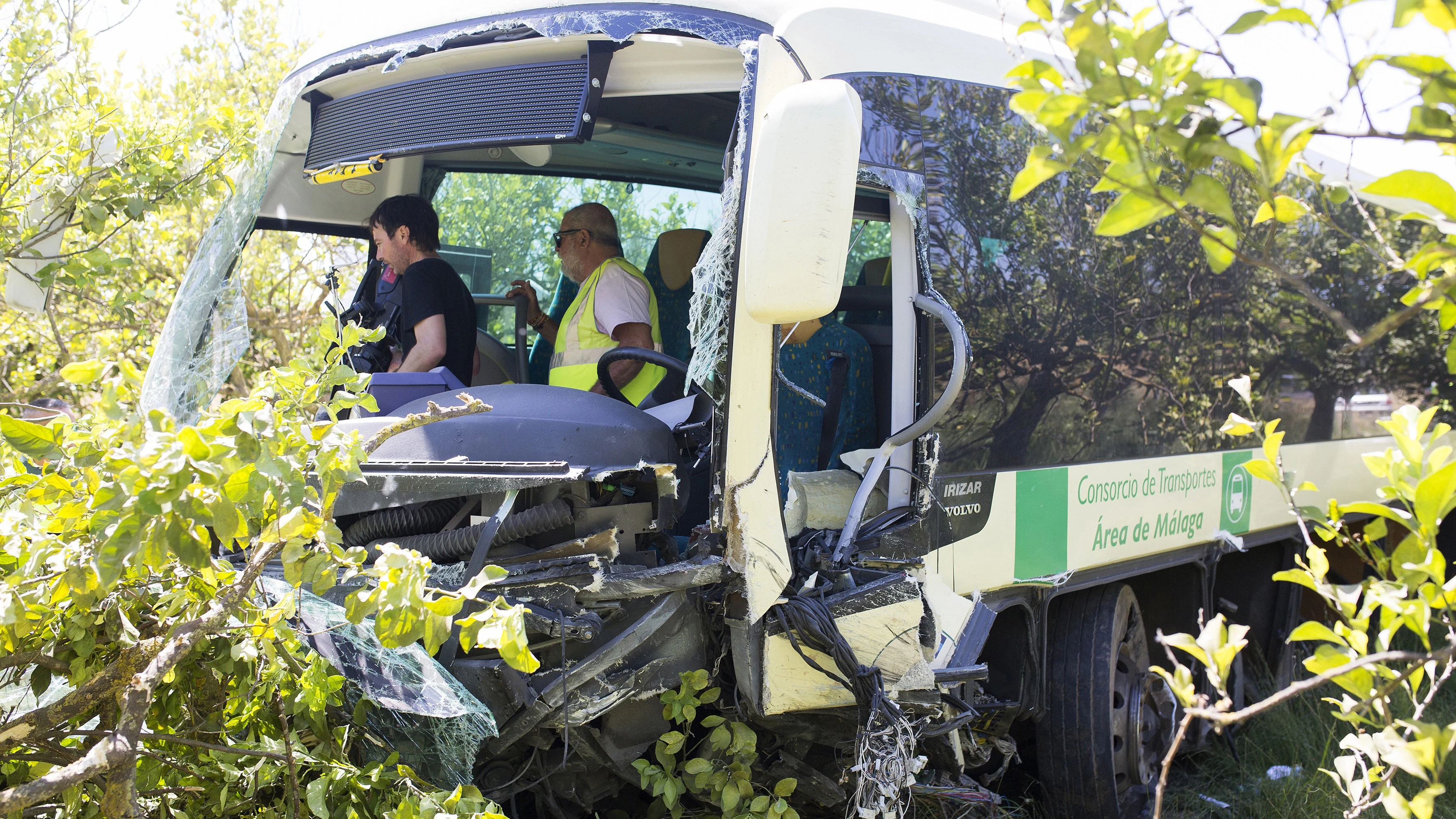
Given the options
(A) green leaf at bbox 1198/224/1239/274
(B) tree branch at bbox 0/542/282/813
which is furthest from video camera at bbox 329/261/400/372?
(A) green leaf at bbox 1198/224/1239/274

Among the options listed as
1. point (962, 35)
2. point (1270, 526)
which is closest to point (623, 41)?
point (962, 35)

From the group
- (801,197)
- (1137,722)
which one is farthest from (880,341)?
(1137,722)

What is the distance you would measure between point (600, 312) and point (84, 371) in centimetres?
219

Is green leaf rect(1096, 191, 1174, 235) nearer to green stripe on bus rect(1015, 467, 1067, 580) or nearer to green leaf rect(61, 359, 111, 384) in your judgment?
green leaf rect(61, 359, 111, 384)

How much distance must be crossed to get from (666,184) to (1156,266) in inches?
77.2

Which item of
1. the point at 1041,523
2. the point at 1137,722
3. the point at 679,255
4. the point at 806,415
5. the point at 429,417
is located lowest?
the point at 1137,722

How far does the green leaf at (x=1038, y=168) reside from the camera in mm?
A: 1118

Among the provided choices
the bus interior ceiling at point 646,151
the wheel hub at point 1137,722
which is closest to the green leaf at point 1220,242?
the bus interior ceiling at point 646,151

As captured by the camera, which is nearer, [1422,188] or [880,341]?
[1422,188]

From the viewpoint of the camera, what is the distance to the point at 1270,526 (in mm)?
4996

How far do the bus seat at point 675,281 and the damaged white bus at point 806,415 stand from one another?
0.01 m

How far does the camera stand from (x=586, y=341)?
3.71m

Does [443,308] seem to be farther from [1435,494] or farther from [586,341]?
[1435,494]

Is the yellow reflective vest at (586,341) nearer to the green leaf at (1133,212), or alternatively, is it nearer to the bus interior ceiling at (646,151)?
the bus interior ceiling at (646,151)
